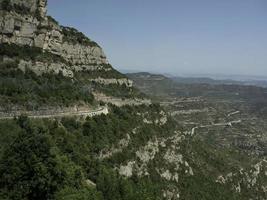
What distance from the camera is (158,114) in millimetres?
99375

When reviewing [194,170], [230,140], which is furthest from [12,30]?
[230,140]

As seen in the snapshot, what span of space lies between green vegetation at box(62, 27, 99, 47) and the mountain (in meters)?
0.33

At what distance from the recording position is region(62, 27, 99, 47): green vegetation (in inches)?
3473

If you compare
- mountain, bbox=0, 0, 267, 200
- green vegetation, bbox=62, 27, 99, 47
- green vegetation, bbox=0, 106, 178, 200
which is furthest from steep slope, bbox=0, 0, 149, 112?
green vegetation, bbox=0, 106, 178, 200

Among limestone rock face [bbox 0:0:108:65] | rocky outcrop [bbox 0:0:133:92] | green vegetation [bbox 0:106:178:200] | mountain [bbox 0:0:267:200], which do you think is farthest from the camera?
limestone rock face [bbox 0:0:108:65]

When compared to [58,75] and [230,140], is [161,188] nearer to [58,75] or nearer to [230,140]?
[58,75]

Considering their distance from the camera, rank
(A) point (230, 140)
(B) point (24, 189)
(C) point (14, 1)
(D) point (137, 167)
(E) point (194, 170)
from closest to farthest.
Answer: (B) point (24, 189) < (D) point (137, 167) < (C) point (14, 1) < (E) point (194, 170) < (A) point (230, 140)

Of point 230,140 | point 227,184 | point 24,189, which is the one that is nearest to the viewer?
point 24,189

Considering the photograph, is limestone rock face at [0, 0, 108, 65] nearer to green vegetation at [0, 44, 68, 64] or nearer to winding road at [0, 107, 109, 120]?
green vegetation at [0, 44, 68, 64]

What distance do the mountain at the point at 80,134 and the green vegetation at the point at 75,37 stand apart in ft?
1.08

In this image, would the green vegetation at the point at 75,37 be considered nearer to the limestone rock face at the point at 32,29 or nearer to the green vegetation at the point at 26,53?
the limestone rock face at the point at 32,29

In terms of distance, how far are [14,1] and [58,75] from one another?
51.9ft

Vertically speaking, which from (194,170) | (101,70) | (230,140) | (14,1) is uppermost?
(14,1)

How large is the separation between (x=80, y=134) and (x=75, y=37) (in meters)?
40.3
